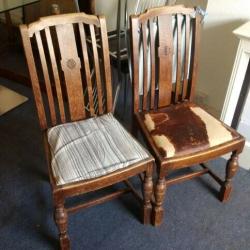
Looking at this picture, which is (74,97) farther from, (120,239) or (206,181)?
(206,181)

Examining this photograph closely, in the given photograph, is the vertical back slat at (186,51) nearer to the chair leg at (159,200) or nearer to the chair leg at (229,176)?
the chair leg at (229,176)

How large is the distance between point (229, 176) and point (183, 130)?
364 millimetres

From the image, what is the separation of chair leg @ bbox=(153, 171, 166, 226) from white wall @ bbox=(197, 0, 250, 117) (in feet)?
3.05

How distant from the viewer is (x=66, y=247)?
1368 mm

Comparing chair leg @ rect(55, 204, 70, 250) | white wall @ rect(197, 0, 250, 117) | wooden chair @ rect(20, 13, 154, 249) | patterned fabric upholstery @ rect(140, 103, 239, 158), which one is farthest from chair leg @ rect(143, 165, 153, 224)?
white wall @ rect(197, 0, 250, 117)

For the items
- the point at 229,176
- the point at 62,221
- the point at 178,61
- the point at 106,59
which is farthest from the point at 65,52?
the point at 229,176

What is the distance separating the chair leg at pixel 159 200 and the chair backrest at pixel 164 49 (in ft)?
1.27

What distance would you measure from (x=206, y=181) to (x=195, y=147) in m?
0.51

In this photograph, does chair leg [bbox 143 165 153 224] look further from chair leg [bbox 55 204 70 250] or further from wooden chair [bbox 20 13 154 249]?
chair leg [bbox 55 204 70 250]

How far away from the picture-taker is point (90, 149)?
1309 millimetres

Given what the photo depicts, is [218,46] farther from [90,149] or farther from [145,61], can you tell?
[90,149]

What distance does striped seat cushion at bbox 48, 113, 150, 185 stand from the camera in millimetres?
1222

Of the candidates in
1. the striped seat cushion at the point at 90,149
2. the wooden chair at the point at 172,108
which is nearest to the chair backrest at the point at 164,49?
the wooden chair at the point at 172,108

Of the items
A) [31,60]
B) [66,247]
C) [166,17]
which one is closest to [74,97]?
[31,60]
